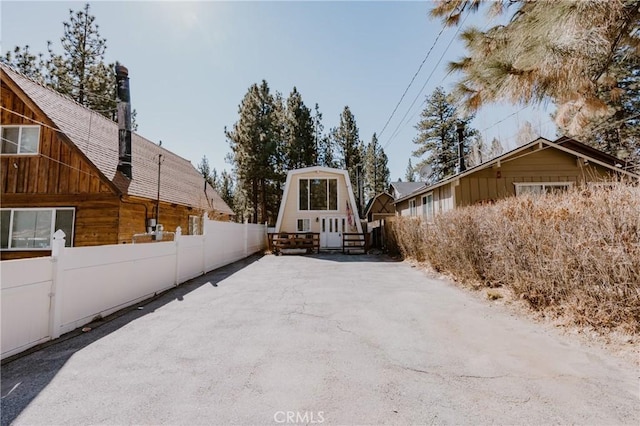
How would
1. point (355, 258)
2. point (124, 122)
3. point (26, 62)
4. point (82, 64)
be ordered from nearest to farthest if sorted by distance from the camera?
point (124, 122) < point (355, 258) < point (26, 62) < point (82, 64)

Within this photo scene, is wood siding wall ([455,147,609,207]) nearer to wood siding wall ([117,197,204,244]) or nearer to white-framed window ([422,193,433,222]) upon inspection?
white-framed window ([422,193,433,222])

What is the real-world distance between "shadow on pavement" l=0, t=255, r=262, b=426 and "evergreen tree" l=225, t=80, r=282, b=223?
17.4 metres

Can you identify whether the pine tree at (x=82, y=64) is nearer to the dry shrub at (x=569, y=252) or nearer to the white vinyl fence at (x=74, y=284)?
the white vinyl fence at (x=74, y=284)

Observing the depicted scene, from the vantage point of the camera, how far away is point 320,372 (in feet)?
9.14

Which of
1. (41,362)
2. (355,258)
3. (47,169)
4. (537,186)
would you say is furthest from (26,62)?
(537,186)

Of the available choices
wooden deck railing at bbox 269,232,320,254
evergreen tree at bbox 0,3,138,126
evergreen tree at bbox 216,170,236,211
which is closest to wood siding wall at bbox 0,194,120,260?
wooden deck railing at bbox 269,232,320,254

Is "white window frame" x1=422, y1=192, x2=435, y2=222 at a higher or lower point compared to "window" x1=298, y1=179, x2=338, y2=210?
lower

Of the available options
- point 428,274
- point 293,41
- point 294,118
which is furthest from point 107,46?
point 428,274

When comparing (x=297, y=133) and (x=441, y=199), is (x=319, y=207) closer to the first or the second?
(x=441, y=199)

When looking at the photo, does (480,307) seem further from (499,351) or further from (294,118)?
(294,118)

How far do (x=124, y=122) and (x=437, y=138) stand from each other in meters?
27.9

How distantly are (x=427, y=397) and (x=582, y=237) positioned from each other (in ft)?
9.33

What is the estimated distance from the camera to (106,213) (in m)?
9.06

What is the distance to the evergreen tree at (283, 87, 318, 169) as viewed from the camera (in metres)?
25.1
